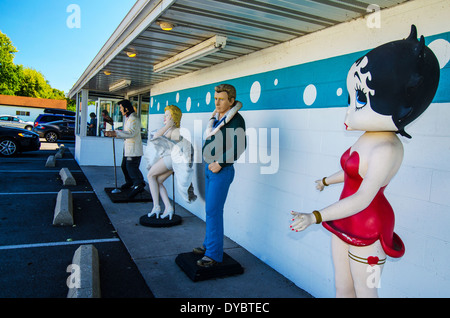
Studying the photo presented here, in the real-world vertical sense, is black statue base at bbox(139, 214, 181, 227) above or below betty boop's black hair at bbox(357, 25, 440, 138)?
below

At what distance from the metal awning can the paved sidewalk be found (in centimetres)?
270

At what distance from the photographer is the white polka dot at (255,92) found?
14.5 ft

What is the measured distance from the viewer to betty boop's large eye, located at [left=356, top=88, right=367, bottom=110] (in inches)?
80.8

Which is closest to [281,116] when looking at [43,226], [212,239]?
[212,239]

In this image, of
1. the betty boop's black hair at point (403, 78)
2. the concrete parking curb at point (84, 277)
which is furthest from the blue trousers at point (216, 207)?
the betty boop's black hair at point (403, 78)

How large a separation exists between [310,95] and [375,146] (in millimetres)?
1631

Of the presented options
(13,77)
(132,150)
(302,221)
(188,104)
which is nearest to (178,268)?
(302,221)

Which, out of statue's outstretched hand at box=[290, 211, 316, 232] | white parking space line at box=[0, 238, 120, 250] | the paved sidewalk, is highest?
Answer: statue's outstretched hand at box=[290, 211, 316, 232]

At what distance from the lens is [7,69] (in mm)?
43812

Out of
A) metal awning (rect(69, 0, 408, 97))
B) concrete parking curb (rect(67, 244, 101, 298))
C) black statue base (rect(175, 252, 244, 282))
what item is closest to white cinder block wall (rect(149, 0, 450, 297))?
metal awning (rect(69, 0, 408, 97))

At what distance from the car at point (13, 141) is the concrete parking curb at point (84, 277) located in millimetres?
10852

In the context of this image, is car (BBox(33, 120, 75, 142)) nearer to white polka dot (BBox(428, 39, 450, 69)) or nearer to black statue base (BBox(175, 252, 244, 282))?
black statue base (BBox(175, 252, 244, 282))
